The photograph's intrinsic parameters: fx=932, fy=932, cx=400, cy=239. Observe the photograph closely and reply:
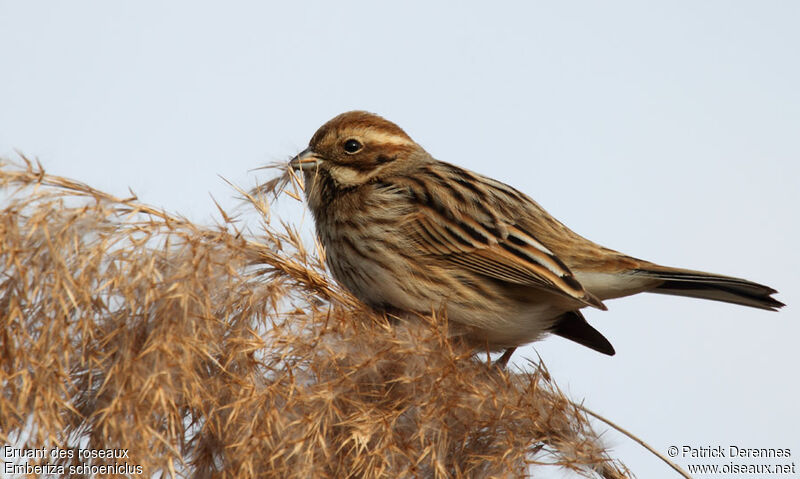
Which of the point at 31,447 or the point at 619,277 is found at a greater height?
the point at 619,277

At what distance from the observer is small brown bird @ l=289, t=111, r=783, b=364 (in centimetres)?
359

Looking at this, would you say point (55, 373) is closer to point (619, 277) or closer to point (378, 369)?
point (378, 369)

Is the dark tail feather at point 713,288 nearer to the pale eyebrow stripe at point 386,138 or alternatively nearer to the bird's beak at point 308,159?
the pale eyebrow stripe at point 386,138

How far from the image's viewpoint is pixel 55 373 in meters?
2.10

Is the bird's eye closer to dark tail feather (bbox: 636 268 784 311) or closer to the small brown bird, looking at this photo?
the small brown bird

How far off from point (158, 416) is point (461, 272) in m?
1.74

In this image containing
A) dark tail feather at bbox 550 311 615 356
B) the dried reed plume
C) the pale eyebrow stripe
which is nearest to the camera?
the dried reed plume

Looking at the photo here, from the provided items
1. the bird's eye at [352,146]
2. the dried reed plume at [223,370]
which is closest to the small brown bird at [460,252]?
the bird's eye at [352,146]

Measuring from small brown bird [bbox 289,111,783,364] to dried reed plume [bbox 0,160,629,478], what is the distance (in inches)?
34.1

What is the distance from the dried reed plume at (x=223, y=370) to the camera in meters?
2.13

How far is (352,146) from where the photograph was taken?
4055mm

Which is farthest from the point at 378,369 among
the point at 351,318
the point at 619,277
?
the point at 619,277

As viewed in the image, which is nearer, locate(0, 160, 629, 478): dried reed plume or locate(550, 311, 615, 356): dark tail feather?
locate(0, 160, 629, 478): dried reed plume

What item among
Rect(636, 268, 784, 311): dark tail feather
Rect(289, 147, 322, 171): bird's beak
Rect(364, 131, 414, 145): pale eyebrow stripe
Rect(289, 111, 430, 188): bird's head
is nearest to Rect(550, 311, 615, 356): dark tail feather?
Rect(636, 268, 784, 311): dark tail feather
